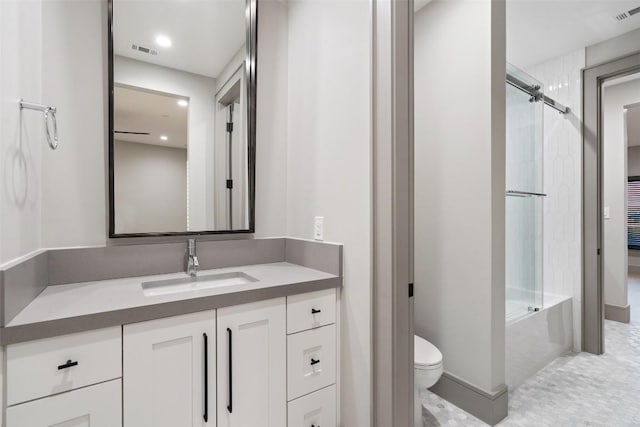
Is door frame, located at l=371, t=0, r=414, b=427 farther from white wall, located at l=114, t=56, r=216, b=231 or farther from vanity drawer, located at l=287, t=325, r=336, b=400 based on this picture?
white wall, located at l=114, t=56, r=216, b=231

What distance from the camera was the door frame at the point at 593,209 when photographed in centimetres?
256

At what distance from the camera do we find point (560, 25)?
2365mm

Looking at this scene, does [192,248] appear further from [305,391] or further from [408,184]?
[408,184]

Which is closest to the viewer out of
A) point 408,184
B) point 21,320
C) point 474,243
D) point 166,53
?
point 21,320

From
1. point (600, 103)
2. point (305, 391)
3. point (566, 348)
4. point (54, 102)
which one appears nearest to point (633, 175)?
point (600, 103)

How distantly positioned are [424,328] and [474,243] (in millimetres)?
695

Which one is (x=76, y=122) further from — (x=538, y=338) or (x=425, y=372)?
(x=538, y=338)

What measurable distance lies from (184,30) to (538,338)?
3086mm

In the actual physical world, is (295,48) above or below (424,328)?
above

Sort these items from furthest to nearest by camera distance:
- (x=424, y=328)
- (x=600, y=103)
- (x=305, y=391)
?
1. (x=600, y=103)
2. (x=424, y=328)
3. (x=305, y=391)

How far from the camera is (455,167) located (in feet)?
6.17

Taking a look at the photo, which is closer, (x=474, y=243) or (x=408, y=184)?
(x=408, y=184)

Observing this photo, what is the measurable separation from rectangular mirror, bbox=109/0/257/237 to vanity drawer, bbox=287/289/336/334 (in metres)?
0.60

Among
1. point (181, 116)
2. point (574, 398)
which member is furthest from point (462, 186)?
point (181, 116)
